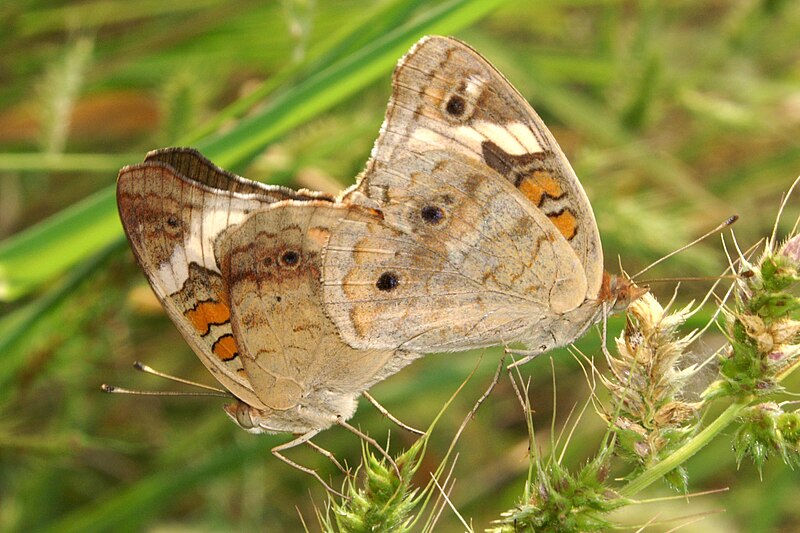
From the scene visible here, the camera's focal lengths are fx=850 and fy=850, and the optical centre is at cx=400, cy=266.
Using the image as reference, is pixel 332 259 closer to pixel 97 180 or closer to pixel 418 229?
pixel 418 229

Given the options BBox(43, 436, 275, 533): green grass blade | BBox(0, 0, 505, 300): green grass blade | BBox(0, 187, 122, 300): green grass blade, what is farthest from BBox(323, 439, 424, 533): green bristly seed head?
BBox(43, 436, 275, 533): green grass blade

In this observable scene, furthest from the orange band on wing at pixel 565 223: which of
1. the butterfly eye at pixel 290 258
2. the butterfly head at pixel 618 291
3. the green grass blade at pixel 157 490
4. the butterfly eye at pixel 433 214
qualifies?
the green grass blade at pixel 157 490

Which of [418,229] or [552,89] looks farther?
[552,89]

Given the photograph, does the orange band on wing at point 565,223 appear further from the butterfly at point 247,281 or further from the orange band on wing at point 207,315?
the orange band on wing at point 207,315

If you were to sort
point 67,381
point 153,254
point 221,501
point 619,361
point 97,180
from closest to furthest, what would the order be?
point 619,361
point 153,254
point 67,381
point 221,501
point 97,180

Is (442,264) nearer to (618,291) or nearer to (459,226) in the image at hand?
(459,226)

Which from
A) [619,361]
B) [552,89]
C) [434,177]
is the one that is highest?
[552,89]

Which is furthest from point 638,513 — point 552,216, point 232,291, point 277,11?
point 277,11

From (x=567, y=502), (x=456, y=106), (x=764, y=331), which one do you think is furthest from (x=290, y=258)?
(x=764, y=331)
